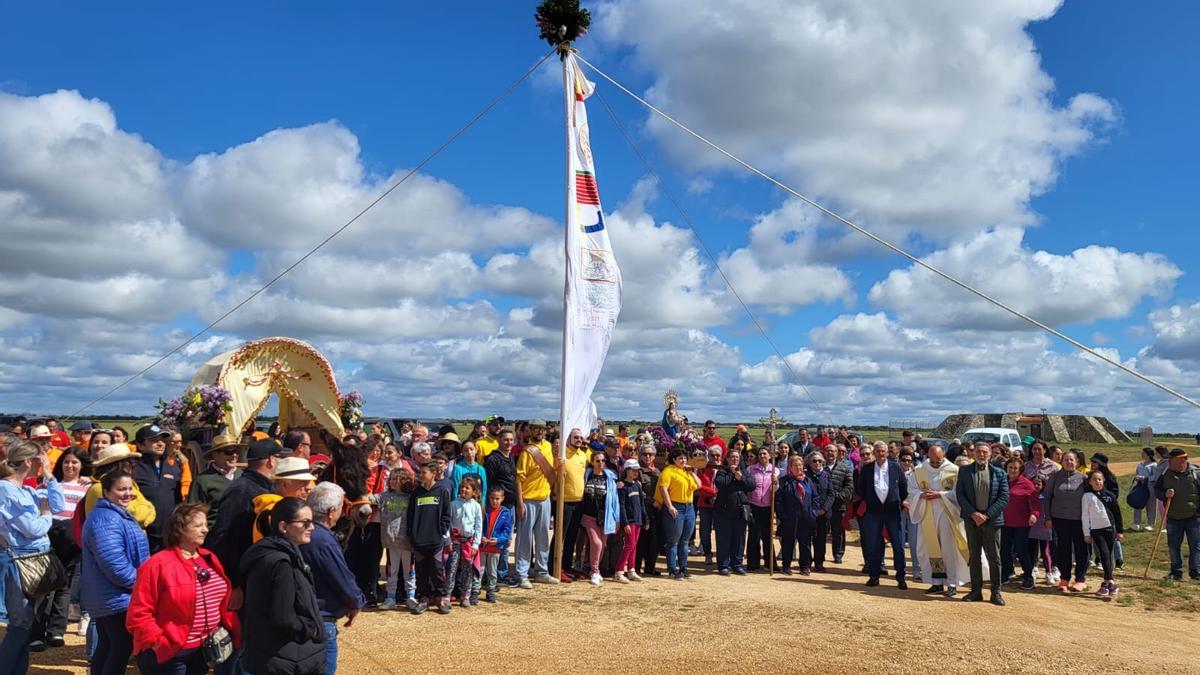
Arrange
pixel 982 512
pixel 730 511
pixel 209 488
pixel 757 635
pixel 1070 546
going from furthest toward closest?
pixel 730 511 < pixel 1070 546 < pixel 982 512 < pixel 757 635 < pixel 209 488

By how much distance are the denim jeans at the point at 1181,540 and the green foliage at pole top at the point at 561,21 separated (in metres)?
11.1

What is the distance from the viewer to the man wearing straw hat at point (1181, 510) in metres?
12.0

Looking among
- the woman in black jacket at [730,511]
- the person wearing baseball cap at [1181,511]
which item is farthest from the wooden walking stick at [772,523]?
the person wearing baseball cap at [1181,511]

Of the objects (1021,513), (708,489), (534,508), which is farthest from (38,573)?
(1021,513)

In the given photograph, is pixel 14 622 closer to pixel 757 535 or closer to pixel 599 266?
pixel 599 266

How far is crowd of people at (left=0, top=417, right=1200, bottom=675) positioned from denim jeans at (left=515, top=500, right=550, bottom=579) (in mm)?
30

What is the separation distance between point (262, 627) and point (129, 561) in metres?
1.54

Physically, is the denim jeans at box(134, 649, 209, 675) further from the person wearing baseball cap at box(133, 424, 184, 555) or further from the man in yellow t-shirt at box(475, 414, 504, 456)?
the man in yellow t-shirt at box(475, 414, 504, 456)

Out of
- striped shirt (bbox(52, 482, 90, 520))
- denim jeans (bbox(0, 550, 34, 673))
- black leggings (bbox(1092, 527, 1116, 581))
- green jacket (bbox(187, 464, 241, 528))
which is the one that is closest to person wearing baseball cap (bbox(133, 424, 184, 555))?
green jacket (bbox(187, 464, 241, 528))

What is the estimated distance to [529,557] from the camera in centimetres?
1055

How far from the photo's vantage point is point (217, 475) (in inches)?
275

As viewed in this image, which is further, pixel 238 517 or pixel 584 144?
pixel 584 144

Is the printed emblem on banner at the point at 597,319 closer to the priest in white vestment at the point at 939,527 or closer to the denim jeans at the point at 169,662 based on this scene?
the priest in white vestment at the point at 939,527

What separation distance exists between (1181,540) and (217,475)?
12.9m
